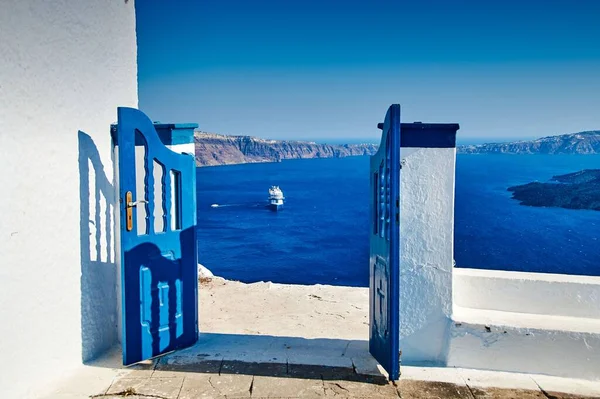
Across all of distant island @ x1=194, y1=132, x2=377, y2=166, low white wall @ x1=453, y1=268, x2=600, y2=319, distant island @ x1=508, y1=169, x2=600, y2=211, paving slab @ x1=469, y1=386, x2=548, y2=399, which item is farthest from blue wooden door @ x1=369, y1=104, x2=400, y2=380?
distant island @ x1=194, y1=132, x2=377, y2=166

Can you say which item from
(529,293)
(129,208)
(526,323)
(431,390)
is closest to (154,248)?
(129,208)

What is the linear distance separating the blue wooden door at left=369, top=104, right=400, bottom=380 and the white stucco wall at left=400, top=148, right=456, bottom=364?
171 mm

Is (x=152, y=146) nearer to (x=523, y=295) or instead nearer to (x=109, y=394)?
(x=109, y=394)

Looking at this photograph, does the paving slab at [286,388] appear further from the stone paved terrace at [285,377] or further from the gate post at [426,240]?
the gate post at [426,240]

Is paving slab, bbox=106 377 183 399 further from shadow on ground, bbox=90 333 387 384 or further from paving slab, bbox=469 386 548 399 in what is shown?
paving slab, bbox=469 386 548 399

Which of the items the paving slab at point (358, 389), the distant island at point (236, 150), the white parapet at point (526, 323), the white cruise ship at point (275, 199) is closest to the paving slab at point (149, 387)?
the paving slab at point (358, 389)

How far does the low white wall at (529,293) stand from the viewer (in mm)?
Result: 3725

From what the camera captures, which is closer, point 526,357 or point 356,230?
point 526,357

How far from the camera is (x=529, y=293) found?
383 centimetres

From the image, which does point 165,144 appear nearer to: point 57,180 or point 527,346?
point 57,180

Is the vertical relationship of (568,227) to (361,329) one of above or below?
below

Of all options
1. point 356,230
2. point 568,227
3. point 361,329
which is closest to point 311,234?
point 356,230

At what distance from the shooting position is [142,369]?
3543 mm

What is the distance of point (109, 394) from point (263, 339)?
138 cm
